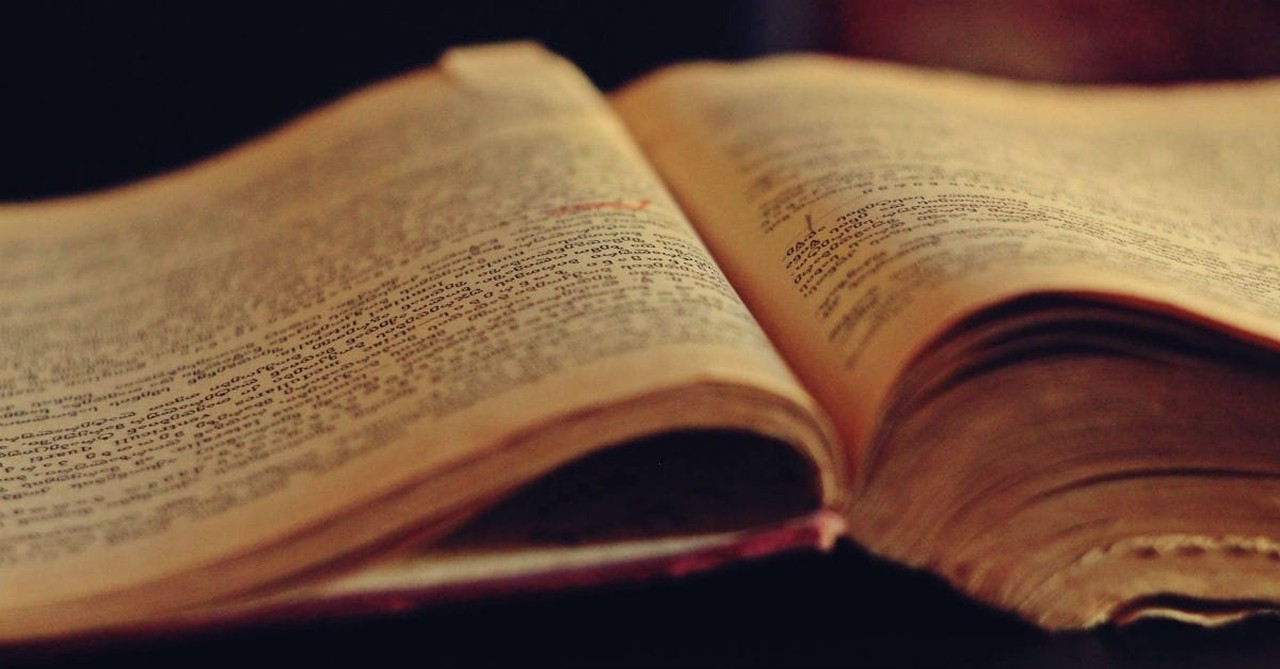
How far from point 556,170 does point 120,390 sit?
0.24 meters

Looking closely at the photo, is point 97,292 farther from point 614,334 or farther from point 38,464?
point 614,334

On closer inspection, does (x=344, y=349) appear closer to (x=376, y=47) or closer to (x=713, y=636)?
(x=713, y=636)

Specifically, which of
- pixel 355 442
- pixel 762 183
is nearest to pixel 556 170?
pixel 762 183

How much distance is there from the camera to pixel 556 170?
583 millimetres

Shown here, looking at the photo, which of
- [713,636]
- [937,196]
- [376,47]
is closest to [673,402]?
[713,636]

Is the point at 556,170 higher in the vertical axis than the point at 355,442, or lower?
higher

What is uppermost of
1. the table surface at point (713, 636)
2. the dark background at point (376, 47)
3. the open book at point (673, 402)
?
the dark background at point (376, 47)

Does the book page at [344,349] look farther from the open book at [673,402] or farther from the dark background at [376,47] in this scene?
the dark background at [376,47]

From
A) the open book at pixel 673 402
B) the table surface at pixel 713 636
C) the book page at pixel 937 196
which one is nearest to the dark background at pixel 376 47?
the book page at pixel 937 196

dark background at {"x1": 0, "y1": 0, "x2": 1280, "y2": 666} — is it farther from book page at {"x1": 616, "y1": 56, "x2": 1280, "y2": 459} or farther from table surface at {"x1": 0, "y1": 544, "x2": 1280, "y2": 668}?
table surface at {"x1": 0, "y1": 544, "x2": 1280, "y2": 668}

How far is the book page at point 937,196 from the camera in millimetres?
434

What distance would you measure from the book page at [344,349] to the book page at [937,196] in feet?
0.10

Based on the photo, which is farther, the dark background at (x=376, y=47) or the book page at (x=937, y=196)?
the dark background at (x=376, y=47)

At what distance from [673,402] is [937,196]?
0.68ft
